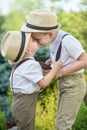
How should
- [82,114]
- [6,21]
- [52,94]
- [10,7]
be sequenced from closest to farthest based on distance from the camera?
[82,114], [52,94], [6,21], [10,7]

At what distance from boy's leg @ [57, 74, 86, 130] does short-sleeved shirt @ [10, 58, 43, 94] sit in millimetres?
294

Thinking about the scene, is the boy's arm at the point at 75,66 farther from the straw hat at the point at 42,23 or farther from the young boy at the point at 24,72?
the straw hat at the point at 42,23

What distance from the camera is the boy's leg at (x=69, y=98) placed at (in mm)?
4539

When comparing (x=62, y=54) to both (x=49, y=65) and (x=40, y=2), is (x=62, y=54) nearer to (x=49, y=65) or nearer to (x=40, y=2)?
(x=49, y=65)

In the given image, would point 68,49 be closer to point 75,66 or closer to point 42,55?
point 75,66

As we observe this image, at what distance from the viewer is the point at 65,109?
459 centimetres

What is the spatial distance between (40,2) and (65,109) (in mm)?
8522

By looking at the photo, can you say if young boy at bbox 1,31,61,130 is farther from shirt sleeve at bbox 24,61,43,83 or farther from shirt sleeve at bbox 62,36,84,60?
shirt sleeve at bbox 62,36,84,60

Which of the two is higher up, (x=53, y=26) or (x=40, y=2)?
(x=53, y=26)

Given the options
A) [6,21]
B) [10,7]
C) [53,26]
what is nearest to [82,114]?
[53,26]

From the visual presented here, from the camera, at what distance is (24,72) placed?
14.1ft

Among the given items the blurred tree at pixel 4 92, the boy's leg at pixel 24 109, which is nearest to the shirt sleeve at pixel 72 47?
the boy's leg at pixel 24 109

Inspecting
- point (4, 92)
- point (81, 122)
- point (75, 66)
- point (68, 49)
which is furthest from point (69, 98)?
point (4, 92)

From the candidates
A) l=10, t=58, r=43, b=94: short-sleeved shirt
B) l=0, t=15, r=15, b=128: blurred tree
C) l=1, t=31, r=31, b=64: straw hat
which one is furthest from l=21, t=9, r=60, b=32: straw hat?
l=0, t=15, r=15, b=128: blurred tree
